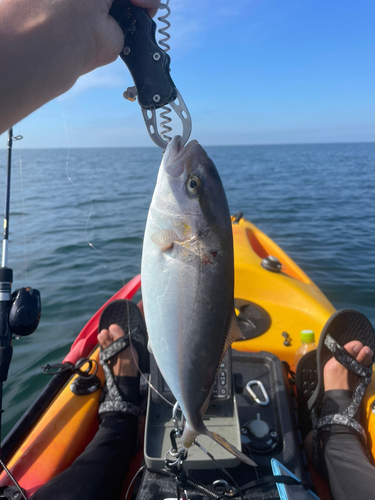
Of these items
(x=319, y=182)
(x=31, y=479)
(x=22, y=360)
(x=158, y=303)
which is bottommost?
(x=22, y=360)

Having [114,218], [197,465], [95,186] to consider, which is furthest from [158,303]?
[95,186]

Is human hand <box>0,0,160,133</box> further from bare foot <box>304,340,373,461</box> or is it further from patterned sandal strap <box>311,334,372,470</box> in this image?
bare foot <box>304,340,373,461</box>

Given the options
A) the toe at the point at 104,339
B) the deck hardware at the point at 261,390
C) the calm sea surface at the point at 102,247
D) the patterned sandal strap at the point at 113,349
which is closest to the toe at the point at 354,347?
the deck hardware at the point at 261,390

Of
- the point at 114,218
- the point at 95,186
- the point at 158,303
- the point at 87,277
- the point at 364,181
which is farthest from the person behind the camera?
the point at 364,181

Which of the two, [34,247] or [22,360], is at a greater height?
[34,247]

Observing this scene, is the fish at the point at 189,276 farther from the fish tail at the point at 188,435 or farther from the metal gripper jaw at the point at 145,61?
the metal gripper jaw at the point at 145,61

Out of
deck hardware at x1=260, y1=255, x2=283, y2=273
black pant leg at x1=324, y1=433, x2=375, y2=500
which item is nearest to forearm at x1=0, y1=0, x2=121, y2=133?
black pant leg at x1=324, y1=433, x2=375, y2=500

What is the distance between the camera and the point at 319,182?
71.8 ft

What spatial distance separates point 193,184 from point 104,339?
2.64m

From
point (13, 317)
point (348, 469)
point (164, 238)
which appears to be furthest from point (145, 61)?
point (348, 469)

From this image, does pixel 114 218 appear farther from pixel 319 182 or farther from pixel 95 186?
pixel 319 182

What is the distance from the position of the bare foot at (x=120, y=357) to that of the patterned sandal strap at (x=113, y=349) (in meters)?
0.06

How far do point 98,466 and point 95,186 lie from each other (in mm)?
18900

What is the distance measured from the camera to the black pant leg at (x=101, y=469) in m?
1.90
